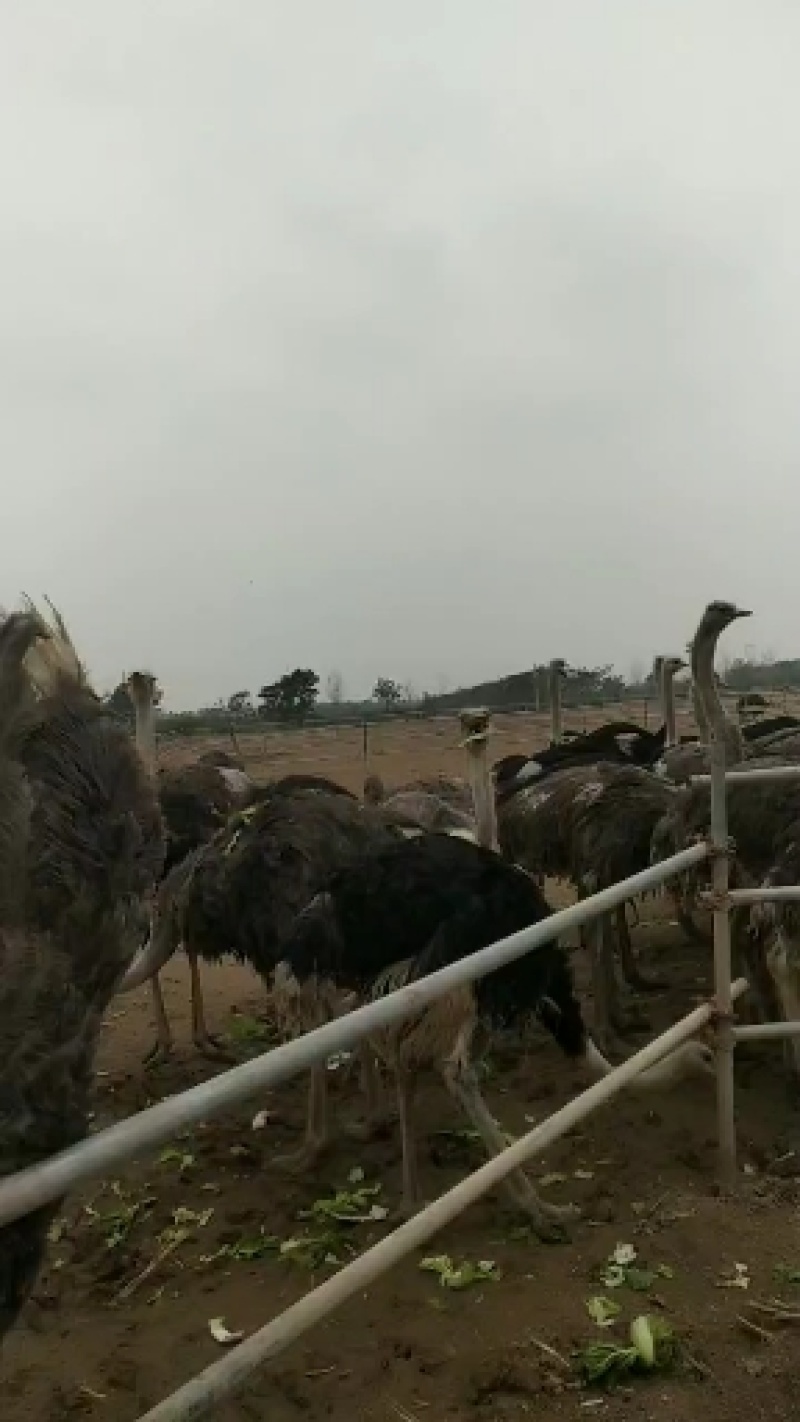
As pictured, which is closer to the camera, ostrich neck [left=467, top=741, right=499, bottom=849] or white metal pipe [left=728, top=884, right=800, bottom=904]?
white metal pipe [left=728, top=884, right=800, bottom=904]

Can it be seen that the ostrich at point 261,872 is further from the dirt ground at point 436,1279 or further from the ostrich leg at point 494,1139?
the ostrich leg at point 494,1139

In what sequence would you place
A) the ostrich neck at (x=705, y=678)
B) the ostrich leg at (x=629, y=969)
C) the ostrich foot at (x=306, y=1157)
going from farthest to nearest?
the ostrich leg at (x=629, y=969) → the ostrich foot at (x=306, y=1157) → the ostrich neck at (x=705, y=678)

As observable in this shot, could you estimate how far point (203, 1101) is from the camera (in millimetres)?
1652

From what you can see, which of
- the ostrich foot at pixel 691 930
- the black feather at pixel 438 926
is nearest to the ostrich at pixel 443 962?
the black feather at pixel 438 926

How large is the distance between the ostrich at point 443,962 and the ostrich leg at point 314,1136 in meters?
0.36

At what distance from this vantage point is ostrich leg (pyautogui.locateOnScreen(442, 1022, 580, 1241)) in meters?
3.84

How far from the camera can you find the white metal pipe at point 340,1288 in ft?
5.77

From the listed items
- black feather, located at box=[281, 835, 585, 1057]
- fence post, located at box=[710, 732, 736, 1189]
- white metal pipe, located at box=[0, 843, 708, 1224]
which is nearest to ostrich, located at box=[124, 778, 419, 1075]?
black feather, located at box=[281, 835, 585, 1057]

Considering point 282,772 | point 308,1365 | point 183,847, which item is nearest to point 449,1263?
point 308,1365

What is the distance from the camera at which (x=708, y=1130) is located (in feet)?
14.9

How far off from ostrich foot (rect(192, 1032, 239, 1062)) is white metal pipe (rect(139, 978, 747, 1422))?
3715mm

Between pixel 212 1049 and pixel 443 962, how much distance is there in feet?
9.09

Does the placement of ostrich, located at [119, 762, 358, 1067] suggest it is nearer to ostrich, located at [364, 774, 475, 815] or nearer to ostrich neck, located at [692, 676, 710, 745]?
ostrich, located at [364, 774, 475, 815]

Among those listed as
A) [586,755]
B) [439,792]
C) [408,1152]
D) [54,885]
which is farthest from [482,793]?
[439,792]
